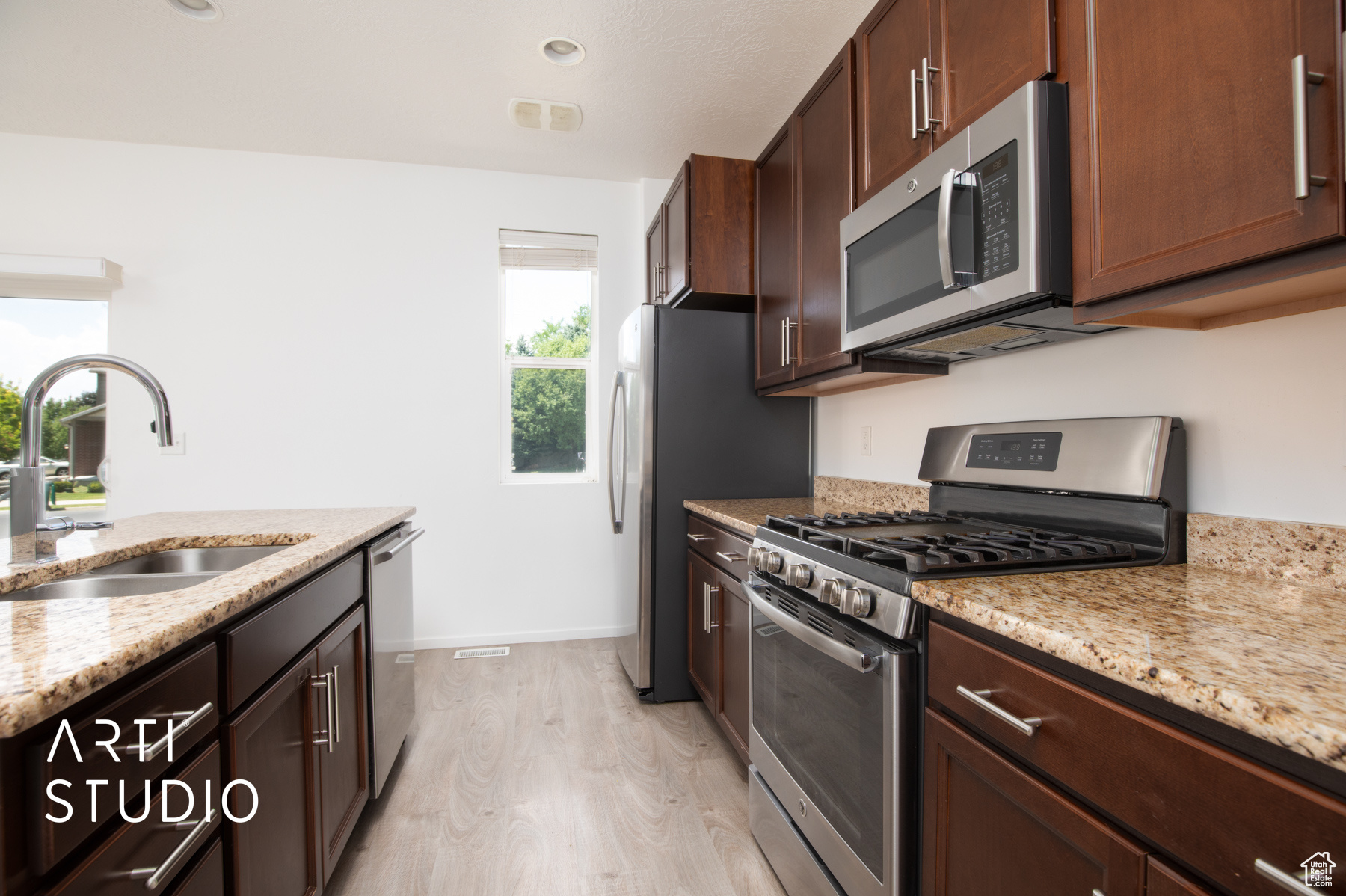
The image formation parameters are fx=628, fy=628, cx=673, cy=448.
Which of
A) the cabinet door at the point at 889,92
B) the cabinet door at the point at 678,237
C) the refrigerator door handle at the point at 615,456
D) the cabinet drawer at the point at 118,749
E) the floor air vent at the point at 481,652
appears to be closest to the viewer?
the cabinet drawer at the point at 118,749

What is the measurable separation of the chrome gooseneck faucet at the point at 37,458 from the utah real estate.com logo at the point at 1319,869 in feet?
6.10

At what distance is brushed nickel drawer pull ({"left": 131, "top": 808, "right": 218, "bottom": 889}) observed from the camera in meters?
0.79

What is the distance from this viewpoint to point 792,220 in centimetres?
226

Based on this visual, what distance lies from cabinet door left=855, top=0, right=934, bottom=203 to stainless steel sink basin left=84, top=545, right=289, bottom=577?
1.88 meters

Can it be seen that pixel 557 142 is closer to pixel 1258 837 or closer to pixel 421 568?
pixel 421 568

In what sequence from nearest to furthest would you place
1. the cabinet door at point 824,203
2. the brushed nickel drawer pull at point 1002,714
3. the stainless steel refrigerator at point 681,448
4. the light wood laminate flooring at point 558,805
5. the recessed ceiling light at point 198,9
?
the brushed nickel drawer pull at point 1002,714, the light wood laminate flooring at point 558,805, the cabinet door at point 824,203, the recessed ceiling light at point 198,9, the stainless steel refrigerator at point 681,448

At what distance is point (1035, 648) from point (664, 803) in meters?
1.49

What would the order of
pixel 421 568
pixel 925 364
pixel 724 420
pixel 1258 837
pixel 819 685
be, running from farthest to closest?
1. pixel 421 568
2. pixel 724 420
3. pixel 925 364
4. pixel 819 685
5. pixel 1258 837

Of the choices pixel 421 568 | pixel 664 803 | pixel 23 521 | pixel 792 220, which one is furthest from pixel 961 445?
pixel 421 568

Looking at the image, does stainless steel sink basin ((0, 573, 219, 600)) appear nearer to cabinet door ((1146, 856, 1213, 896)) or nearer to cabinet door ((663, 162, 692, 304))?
cabinet door ((1146, 856, 1213, 896))

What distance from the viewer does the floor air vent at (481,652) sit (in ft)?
10.9

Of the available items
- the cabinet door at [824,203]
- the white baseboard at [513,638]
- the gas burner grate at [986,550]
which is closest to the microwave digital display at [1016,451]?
the gas burner grate at [986,550]

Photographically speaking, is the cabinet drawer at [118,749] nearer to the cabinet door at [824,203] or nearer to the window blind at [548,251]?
the cabinet door at [824,203]

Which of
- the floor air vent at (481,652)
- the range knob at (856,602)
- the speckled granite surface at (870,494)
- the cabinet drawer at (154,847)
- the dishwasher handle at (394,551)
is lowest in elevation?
the floor air vent at (481,652)
